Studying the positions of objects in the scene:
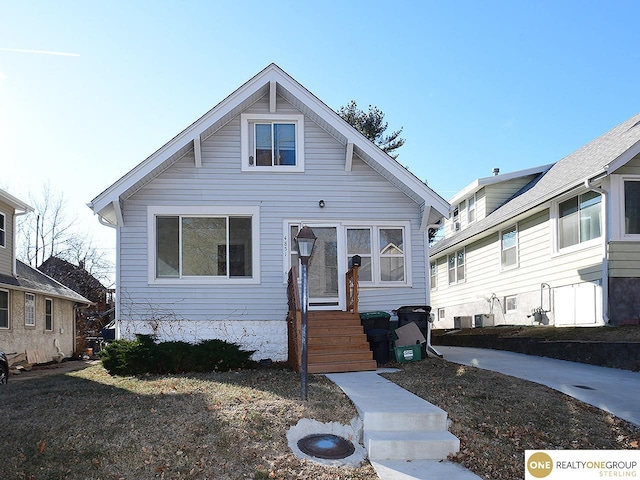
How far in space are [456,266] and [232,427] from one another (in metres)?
16.7

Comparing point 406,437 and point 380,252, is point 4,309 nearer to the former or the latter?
point 380,252

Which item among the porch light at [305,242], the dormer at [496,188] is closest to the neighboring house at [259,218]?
the porch light at [305,242]

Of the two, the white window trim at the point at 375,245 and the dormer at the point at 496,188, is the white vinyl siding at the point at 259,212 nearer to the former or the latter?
the white window trim at the point at 375,245

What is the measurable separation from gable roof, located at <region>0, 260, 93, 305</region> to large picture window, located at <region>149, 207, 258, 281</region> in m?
7.69

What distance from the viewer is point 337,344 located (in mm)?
9586

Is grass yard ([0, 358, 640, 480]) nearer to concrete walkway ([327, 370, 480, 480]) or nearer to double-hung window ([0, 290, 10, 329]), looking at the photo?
concrete walkway ([327, 370, 480, 480])

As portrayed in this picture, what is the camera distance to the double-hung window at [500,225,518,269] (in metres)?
16.2

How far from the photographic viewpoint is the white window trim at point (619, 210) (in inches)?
451

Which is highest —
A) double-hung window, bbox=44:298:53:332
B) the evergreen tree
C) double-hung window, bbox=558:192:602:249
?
the evergreen tree

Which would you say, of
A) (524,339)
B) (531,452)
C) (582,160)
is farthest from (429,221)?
(531,452)

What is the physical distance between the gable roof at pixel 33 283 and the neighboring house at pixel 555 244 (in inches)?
591

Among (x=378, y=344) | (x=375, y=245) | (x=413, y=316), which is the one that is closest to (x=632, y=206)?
(x=413, y=316)

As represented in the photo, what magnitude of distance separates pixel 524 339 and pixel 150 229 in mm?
9113

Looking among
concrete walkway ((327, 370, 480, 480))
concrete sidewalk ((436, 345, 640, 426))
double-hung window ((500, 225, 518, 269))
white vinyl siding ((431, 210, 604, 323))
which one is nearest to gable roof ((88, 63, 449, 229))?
concrete sidewalk ((436, 345, 640, 426))
